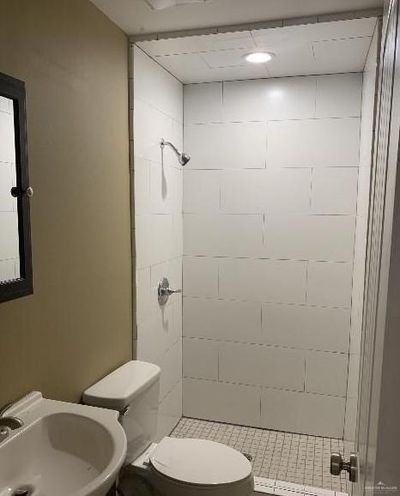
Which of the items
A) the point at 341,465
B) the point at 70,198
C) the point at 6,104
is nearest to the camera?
the point at 341,465

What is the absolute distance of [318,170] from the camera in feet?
8.21

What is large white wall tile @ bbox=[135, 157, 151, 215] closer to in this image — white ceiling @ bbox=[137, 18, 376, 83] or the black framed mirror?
white ceiling @ bbox=[137, 18, 376, 83]

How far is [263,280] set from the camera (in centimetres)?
266

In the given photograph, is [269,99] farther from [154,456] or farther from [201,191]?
[154,456]

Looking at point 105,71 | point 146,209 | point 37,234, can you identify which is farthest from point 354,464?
point 105,71

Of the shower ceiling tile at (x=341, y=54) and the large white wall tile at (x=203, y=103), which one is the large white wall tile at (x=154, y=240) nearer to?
the large white wall tile at (x=203, y=103)

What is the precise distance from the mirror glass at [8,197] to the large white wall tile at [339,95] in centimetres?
181

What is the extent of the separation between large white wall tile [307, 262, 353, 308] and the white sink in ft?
5.19

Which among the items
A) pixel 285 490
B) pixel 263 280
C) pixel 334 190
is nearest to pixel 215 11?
pixel 334 190

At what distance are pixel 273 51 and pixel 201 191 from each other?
949mm

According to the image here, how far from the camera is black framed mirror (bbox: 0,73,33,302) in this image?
4.14 ft

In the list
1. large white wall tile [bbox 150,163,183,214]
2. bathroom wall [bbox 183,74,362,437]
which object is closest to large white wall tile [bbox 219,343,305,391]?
bathroom wall [bbox 183,74,362,437]

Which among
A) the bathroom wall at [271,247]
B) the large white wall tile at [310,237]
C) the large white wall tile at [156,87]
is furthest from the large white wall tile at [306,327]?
the large white wall tile at [156,87]

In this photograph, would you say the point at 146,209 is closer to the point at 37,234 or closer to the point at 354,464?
the point at 37,234
